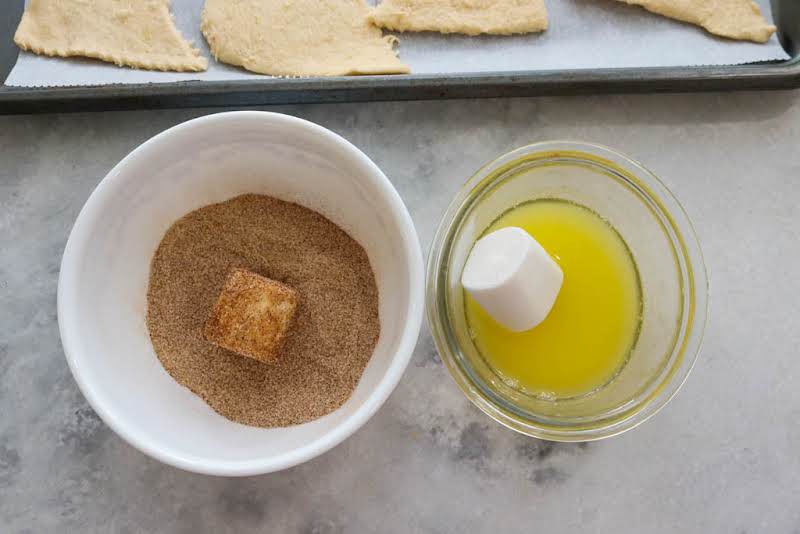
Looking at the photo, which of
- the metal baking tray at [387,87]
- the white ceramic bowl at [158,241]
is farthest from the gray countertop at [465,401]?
the white ceramic bowl at [158,241]

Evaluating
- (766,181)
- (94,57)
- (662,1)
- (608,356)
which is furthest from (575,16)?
(94,57)

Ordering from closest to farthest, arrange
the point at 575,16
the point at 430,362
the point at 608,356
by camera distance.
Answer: the point at 608,356, the point at 430,362, the point at 575,16

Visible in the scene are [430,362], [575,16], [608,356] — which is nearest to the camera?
[608,356]

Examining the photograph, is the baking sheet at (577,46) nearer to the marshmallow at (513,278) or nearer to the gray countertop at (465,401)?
the gray countertop at (465,401)

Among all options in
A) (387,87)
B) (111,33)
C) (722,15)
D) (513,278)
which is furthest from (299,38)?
(722,15)

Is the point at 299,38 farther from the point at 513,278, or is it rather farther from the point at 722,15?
the point at 722,15

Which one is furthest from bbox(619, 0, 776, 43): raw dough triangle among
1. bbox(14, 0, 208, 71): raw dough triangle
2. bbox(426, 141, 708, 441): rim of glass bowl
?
bbox(14, 0, 208, 71): raw dough triangle

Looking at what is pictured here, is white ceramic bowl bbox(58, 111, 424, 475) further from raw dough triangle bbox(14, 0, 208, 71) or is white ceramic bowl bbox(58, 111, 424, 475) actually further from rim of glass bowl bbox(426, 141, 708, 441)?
raw dough triangle bbox(14, 0, 208, 71)

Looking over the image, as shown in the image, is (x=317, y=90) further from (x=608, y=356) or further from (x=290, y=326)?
(x=608, y=356)
